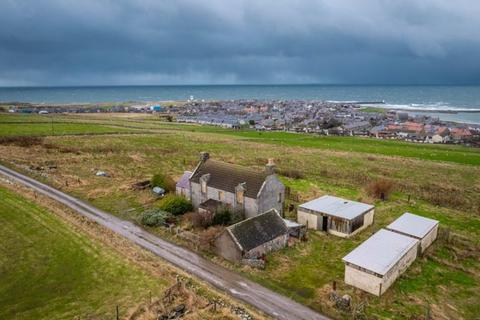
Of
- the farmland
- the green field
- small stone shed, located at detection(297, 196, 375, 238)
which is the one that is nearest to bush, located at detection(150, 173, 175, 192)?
the farmland

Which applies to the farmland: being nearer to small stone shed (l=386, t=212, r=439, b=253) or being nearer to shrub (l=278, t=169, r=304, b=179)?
small stone shed (l=386, t=212, r=439, b=253)

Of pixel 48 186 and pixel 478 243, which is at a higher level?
pixel 48 186

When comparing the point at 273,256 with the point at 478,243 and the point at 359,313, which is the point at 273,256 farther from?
the point at 478,243

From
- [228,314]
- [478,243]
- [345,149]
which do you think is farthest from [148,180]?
[345,149]

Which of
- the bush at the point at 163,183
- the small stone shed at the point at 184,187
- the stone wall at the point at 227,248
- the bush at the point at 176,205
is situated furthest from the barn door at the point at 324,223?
the bush at the point at 163,183

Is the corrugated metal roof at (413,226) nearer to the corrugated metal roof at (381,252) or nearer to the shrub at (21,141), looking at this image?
the corrugated metal roof at (381,252)
